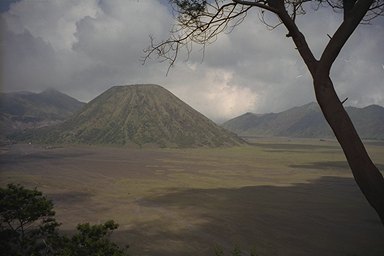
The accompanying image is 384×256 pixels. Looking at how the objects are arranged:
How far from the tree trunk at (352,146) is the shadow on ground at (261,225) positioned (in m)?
17.4

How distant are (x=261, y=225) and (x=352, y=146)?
2298 cm

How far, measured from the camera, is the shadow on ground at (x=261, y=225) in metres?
20.3

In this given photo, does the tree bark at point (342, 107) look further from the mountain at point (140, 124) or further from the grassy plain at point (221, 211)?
the mountain at point (140, 124)

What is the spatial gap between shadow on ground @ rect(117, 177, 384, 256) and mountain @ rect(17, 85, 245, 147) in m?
100

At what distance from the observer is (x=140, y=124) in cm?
15500

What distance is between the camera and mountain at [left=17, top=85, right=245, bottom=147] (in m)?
142

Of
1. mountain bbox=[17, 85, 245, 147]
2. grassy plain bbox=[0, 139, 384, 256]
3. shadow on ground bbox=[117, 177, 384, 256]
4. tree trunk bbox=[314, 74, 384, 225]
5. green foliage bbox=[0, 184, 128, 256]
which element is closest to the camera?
tree trunk bbox=[314, 74, 384, 225]

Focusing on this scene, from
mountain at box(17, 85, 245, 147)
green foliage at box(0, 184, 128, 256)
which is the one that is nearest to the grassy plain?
green foliage at box(0, 184, 128, 256)

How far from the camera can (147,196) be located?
36.2 m

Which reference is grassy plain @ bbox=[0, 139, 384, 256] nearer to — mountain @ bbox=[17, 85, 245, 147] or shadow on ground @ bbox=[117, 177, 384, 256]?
shadow on ground @ bbox=[117, 177, 384, 256]

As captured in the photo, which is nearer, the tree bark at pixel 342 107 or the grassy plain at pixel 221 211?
the tree bark at pixel 342 107

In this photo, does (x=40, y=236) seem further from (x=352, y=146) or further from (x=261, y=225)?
(x=261, y=225)

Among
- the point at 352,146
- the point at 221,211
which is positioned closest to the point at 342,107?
the point at 352,146

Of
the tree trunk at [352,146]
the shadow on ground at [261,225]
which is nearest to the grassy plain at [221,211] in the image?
the shadow on ground at [261,225]
